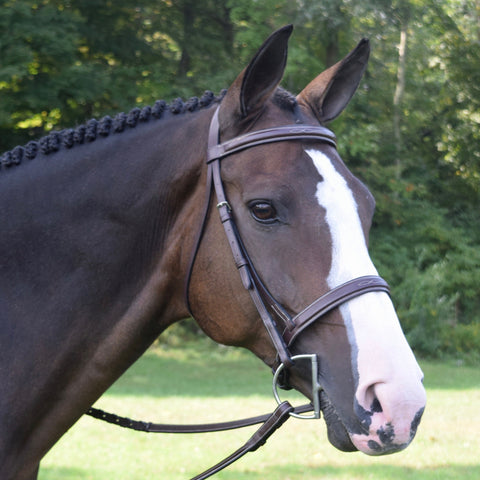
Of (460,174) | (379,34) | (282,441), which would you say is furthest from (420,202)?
(282,441)

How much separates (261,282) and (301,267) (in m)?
0.17

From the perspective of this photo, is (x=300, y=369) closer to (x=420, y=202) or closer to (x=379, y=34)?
(x=379, y=34)

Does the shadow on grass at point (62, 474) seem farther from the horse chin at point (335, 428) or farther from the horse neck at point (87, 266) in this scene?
the horse chin at point (335, 428)

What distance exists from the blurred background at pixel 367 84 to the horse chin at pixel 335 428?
10576 mm

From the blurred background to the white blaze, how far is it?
10.4 meters

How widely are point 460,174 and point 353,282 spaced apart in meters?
19.8

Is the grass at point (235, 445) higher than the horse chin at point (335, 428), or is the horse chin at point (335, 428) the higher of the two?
the horse chin at point (335, 428)

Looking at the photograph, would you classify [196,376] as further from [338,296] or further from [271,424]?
[338,296]

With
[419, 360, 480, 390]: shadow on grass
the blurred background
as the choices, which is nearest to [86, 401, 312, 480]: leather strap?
the blurred background

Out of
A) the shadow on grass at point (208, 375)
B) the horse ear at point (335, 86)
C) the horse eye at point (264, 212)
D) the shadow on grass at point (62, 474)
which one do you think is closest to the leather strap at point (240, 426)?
the horse eye at point (264, 212)

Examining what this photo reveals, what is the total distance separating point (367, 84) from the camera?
18.4 meters

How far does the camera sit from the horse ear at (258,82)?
2234mm

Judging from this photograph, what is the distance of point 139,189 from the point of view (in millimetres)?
2379

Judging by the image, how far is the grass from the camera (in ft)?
22.0
